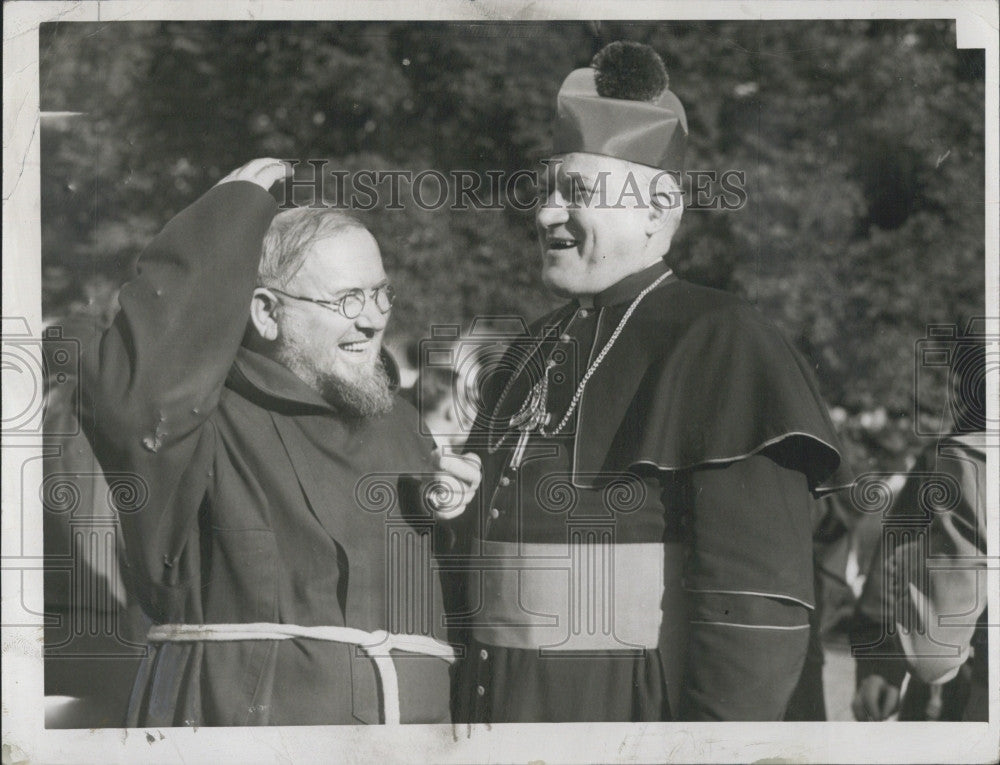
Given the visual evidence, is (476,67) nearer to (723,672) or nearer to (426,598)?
(426,598)

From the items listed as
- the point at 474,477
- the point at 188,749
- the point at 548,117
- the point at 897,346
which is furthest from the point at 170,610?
the point at 897,346

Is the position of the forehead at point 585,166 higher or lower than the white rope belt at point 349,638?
higher

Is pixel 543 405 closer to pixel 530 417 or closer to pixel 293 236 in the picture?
pixel 530 417

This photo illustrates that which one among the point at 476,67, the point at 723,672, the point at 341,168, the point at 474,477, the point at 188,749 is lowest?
the point at 188,749

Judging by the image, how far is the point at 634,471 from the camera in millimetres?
4012

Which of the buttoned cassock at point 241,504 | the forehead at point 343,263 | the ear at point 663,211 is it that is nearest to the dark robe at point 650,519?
the ear at point 663,211

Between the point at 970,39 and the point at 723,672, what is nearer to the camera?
the point at 723,672

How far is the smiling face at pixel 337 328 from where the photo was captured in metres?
4.12

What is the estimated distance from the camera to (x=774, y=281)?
420cm

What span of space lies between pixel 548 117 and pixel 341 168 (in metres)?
0.73

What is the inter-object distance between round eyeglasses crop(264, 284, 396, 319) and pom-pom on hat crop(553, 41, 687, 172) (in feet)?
2.48

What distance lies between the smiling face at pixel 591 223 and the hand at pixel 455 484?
0.66 m
